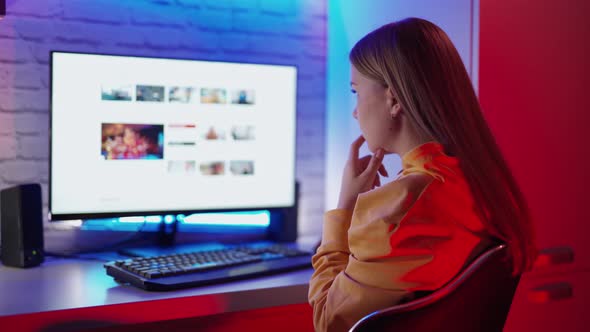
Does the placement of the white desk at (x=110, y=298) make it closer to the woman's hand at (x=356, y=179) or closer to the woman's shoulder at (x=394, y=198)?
the woman's hand at (x=356, y=179)

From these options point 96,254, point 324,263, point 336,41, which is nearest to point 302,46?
point 336,41

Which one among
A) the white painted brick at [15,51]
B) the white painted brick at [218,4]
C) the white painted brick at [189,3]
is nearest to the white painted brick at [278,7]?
the white painted brick at [218,4]

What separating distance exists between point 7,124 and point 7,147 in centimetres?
6

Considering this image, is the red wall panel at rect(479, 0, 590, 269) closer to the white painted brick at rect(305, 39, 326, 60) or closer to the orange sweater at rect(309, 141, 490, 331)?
the orange sweater at rect(309, 141, 490, 331)

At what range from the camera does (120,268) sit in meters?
1.29

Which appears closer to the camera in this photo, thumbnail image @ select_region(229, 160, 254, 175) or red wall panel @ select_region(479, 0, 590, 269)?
red wall panel @ select_region(479, 0, 590, 269)

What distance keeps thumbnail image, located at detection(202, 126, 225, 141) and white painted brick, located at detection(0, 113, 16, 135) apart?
51 cm

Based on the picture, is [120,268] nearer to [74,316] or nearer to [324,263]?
[74,316]

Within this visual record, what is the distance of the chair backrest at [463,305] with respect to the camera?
0.79 metres

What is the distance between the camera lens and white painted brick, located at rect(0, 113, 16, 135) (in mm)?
1594

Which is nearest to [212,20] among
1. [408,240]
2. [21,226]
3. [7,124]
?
[7,124]

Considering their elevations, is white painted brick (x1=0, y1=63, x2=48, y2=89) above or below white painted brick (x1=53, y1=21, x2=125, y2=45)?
below

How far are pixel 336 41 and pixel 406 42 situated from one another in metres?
0.97

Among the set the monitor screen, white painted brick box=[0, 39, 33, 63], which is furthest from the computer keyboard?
white painted brick box=[0, 39, 33, 63]
